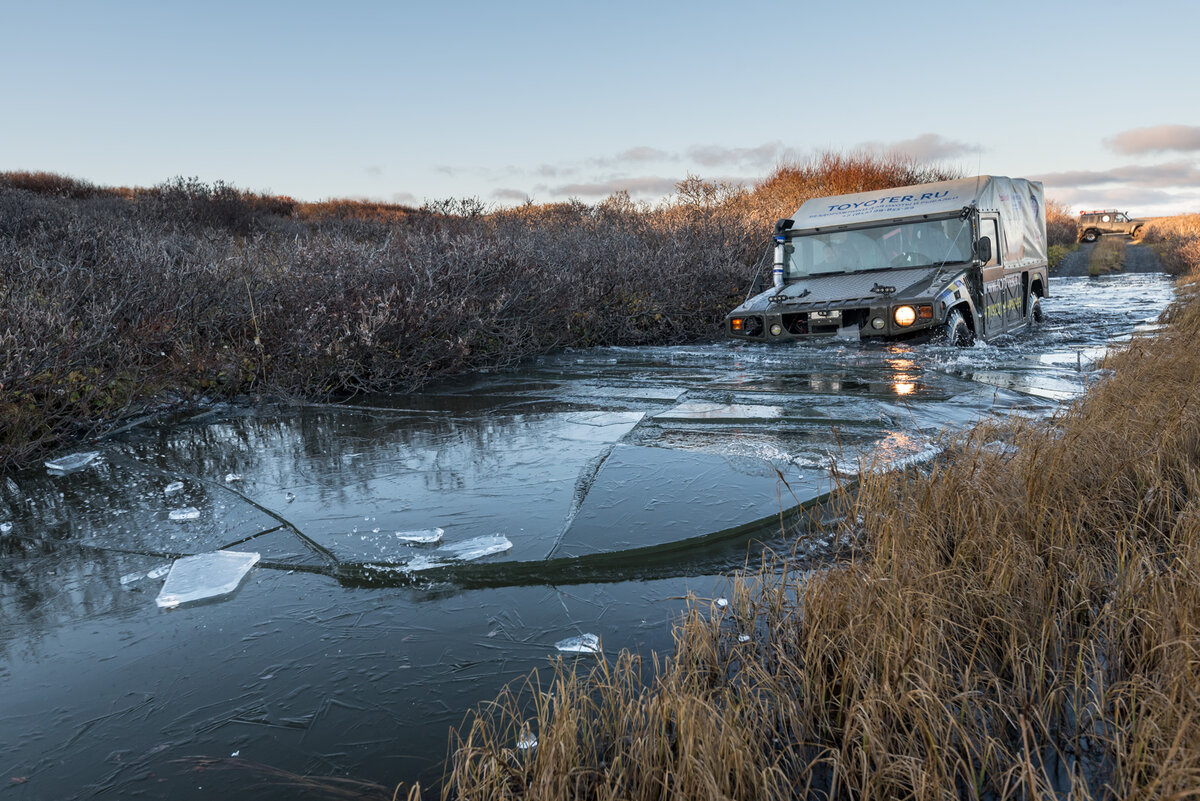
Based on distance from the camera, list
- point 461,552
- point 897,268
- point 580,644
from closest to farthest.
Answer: point 580,644 < point 461,552 < point 897,268

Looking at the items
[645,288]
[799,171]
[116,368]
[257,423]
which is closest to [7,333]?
[116,368]

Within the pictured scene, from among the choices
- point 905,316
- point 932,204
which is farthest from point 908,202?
point 905,316

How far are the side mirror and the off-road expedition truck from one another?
1cm

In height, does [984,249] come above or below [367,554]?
above

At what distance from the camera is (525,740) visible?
225cm

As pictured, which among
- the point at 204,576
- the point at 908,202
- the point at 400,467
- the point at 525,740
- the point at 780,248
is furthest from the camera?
the point at 780,248

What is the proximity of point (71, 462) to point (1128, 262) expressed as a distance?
33.8 m

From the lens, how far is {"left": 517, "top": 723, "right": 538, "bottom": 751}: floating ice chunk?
7.07 feet

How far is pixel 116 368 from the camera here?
6.94 m

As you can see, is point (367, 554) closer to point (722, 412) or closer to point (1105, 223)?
point (722, 412)

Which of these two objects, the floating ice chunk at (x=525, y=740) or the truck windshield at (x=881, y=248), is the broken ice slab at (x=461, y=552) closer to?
the floating ice chunk at (x=525, y=740)

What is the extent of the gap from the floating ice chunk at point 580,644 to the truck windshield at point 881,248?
7.56 meters

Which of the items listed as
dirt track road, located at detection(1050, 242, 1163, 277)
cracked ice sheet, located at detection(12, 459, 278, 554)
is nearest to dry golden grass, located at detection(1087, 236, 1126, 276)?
dirt track road, located at detection(1050, 242, 1163, 277)

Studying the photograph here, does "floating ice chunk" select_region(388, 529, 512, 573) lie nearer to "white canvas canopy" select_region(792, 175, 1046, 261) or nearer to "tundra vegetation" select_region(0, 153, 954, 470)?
"tundra vegetation" select_region(0, 153, 954, 470)
